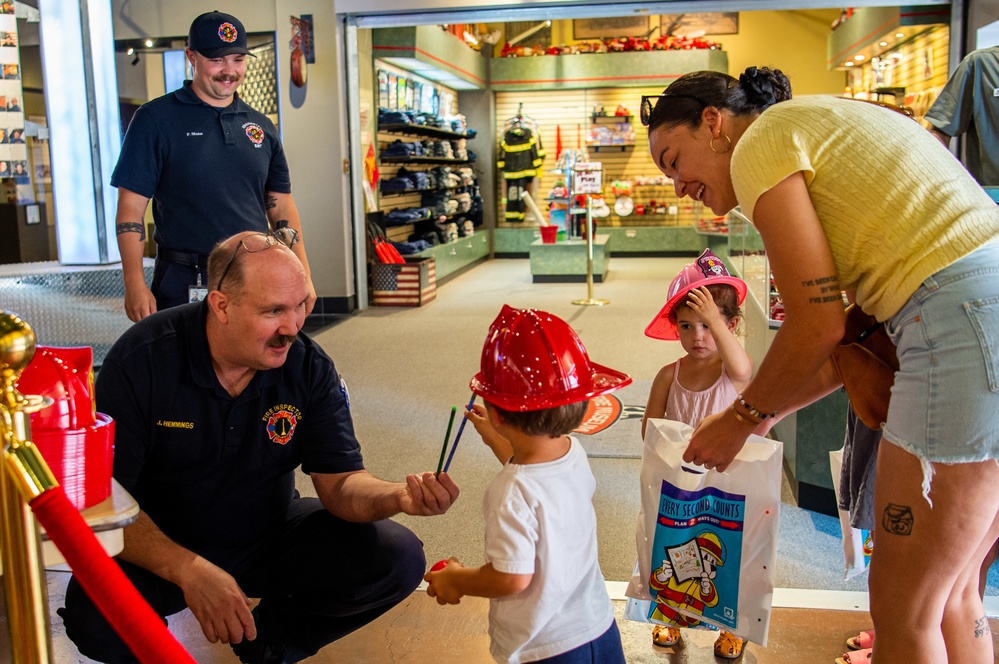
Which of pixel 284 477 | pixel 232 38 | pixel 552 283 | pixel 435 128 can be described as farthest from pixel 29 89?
pixel 284 477

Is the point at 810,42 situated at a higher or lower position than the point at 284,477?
higher

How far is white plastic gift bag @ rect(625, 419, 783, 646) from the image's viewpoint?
206 centimetres

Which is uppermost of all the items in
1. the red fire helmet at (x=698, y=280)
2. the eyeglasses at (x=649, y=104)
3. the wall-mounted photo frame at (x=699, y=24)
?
the wall-mounted photo frame at (x=699, y=24)

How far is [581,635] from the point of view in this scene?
169 cm

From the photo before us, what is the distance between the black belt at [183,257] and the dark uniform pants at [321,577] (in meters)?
1.45

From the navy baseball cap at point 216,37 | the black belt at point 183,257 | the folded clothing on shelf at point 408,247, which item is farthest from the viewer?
the folded clothing on shelf at point 408,247

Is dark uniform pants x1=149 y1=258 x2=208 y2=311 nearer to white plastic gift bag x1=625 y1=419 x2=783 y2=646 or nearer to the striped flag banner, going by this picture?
white plastic gift bag x1=625 y1=419 x2=783 y2=646

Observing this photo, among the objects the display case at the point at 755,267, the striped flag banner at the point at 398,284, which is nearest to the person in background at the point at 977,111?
the display case at the point at 755,267

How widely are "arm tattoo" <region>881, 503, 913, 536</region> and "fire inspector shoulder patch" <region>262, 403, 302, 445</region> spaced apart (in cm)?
127

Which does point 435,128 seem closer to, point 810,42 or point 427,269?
point 427,269

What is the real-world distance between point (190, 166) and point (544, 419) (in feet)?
7.36

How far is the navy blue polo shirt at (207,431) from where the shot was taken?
203cm

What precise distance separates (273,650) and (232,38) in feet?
7.08

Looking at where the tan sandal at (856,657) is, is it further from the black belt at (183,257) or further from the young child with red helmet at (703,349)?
the black belt at (183,257)
